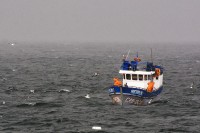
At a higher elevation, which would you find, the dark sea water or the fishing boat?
the fishing boat

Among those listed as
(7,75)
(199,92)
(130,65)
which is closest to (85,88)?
(130,65)

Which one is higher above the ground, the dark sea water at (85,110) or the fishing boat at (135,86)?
the fishing boat at (135,86)

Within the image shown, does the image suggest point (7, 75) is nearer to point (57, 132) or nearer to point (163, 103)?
point (163, 103)

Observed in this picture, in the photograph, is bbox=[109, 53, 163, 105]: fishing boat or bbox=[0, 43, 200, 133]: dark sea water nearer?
bbox=[0, 43, 200, 133]: dark sea water

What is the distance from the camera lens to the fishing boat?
61.2 meters

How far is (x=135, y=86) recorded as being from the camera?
64875mm

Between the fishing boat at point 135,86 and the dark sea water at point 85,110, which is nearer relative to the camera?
the dark sea water at point 85,110

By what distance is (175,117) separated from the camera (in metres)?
55.1

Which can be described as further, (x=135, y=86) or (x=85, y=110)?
(x=135, y=86)

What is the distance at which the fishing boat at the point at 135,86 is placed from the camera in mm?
61250

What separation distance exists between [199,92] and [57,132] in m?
38.6

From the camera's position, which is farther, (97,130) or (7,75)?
(7,75)

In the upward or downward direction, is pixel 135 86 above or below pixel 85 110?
above

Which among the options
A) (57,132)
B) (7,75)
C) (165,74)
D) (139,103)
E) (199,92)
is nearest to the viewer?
(57,132)
